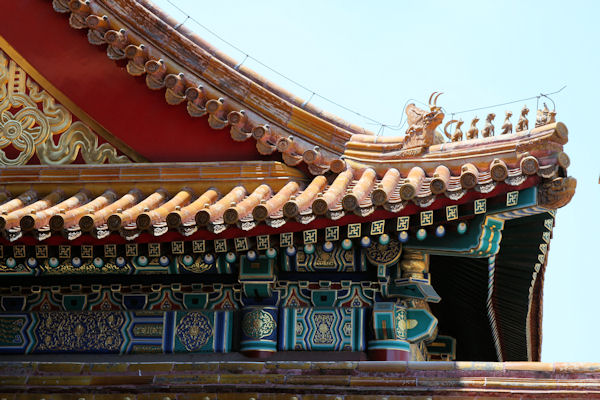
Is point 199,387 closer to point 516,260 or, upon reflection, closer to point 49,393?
point 49,393

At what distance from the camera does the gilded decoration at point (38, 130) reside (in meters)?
9.93

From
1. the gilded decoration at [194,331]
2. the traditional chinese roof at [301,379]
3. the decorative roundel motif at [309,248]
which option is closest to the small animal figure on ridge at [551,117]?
the traditional chinese roof at [301,379]

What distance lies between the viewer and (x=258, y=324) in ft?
29.0

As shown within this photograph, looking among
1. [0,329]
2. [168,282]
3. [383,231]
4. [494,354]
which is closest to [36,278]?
[0,329]

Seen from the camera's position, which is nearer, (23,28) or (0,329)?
(0,329)

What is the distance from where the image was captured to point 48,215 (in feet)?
28.7

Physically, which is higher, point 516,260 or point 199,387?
point 516,260

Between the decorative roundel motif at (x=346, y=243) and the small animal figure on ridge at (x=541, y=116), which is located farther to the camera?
the decorative roundel motif at (x=346, y=243)

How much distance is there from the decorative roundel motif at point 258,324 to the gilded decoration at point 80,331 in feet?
3.64

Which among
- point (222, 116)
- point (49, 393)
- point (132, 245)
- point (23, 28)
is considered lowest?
point (49, 393)

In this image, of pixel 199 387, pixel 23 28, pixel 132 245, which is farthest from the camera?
pixel 23 28

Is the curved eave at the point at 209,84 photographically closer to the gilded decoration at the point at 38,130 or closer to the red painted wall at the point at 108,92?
the red painted wall at the point at 108,92

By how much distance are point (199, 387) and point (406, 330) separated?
192 centimetres

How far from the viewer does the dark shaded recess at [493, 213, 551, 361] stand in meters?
8.91
